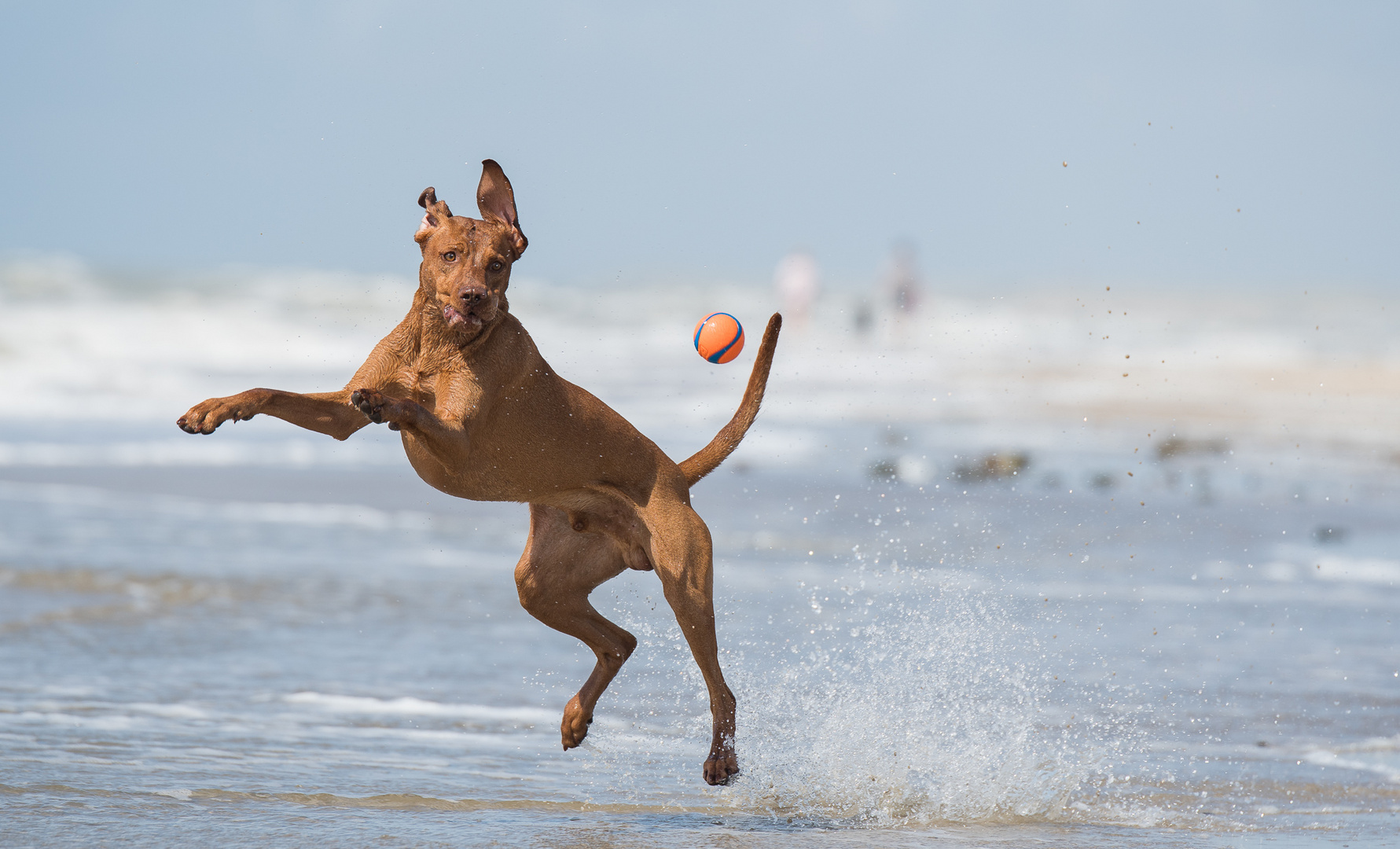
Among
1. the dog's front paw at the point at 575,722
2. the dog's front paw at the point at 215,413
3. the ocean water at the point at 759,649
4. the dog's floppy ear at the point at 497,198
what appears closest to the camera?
the dog's front paw at the point at 215,413

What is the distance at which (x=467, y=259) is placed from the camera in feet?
13.5

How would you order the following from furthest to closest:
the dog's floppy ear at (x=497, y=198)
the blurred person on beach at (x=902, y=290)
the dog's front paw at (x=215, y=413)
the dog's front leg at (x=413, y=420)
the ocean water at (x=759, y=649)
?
1. the blurred person on beach at (x=902, y=290)
2. the ocean water at (x=759, y=649)
3. the dog's floppy ear at (x=497, y=198)
4. the dog's front leg at (x=413, y=420)
5. the dog's front paw at (x=215, y=413)

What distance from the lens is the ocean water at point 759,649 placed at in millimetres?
4473

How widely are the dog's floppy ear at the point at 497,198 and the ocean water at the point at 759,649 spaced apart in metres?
1.75

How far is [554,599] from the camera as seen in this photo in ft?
15.7

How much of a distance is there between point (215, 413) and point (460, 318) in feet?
2.37

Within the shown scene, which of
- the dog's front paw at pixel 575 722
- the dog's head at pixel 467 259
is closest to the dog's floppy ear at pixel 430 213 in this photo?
the dog's head at pixel 467 259

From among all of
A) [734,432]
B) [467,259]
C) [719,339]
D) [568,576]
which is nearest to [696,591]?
[568,576]

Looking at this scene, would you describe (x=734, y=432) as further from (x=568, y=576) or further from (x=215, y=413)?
(x=215, y=413)

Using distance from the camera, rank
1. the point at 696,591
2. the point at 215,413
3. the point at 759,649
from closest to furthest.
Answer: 1. the point at 215,413
2. the point at 696,591
3. the point at 759,649

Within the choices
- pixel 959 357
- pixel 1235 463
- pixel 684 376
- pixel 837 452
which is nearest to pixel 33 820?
pixel 837 452

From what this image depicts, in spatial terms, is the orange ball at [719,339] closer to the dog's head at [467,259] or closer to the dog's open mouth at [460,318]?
the dog's head at [467,259]

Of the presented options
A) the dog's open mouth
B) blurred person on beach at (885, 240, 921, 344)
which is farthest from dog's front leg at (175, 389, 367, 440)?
blurred person on beach at (885, 240, 921, 344)

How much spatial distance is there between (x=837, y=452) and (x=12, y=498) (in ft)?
25.7
